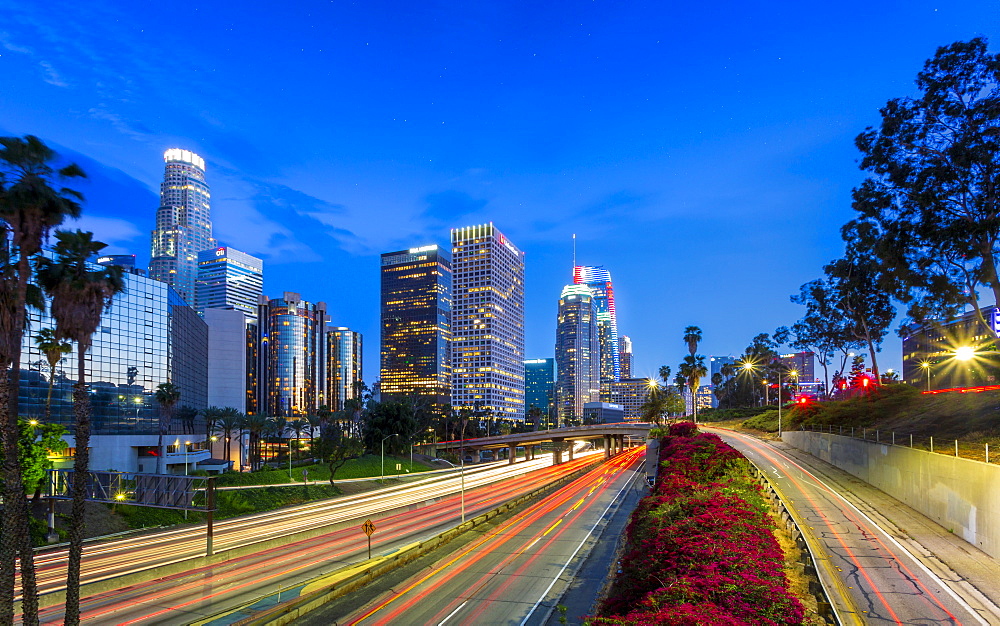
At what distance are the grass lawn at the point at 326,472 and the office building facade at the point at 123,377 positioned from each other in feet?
60.2

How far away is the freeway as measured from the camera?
989 inches

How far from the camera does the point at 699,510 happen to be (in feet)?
64.7

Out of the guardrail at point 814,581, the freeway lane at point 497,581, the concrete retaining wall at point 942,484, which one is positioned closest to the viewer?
the guardrail at point 814,581

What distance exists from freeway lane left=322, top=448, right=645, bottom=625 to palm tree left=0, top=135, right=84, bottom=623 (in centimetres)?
953

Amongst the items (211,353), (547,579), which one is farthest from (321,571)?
(211,353)

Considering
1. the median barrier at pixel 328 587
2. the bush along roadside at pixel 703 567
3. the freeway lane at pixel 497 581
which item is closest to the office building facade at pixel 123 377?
the median barrier at pixel 328 587

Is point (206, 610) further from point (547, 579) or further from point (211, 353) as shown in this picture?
point (211, 353)

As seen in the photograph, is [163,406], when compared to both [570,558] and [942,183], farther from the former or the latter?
[942,183]

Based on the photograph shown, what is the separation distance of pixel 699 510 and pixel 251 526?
1459 inches

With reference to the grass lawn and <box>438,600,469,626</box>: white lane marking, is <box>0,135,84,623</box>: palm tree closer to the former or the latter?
<box>438,600,469,626</box>: white lane marking

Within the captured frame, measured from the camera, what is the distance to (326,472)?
241ft

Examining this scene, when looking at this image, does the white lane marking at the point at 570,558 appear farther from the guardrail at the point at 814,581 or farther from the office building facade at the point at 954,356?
the office building facade at the point at 954,356

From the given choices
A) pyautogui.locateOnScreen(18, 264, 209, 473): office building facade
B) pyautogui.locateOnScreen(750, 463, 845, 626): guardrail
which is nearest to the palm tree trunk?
pyautogui.locateOnScreen(750, 463, 845, 626): guardrail

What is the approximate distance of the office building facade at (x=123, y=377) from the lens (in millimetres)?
68000
